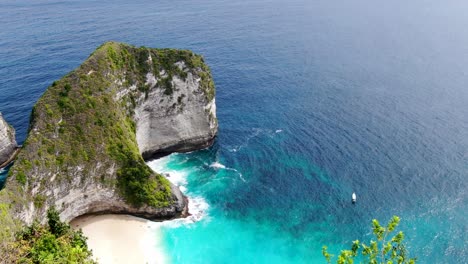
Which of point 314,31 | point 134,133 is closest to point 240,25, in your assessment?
point 314,31

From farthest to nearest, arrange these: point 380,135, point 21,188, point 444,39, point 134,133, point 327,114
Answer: point 444,39 → point 327,114 → point 380,135 → point 134,133 → point 21,188

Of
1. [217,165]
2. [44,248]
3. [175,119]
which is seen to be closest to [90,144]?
[175,119]

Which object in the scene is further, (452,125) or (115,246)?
(452,125)

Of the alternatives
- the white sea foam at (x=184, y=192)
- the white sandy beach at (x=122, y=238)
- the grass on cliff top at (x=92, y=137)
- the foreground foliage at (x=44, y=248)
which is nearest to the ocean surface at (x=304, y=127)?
the white sea foam at (x=184, y=192)

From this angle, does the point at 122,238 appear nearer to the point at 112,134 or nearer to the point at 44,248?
the point at 112,134

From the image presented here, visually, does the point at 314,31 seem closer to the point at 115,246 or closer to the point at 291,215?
the point at 291,215
